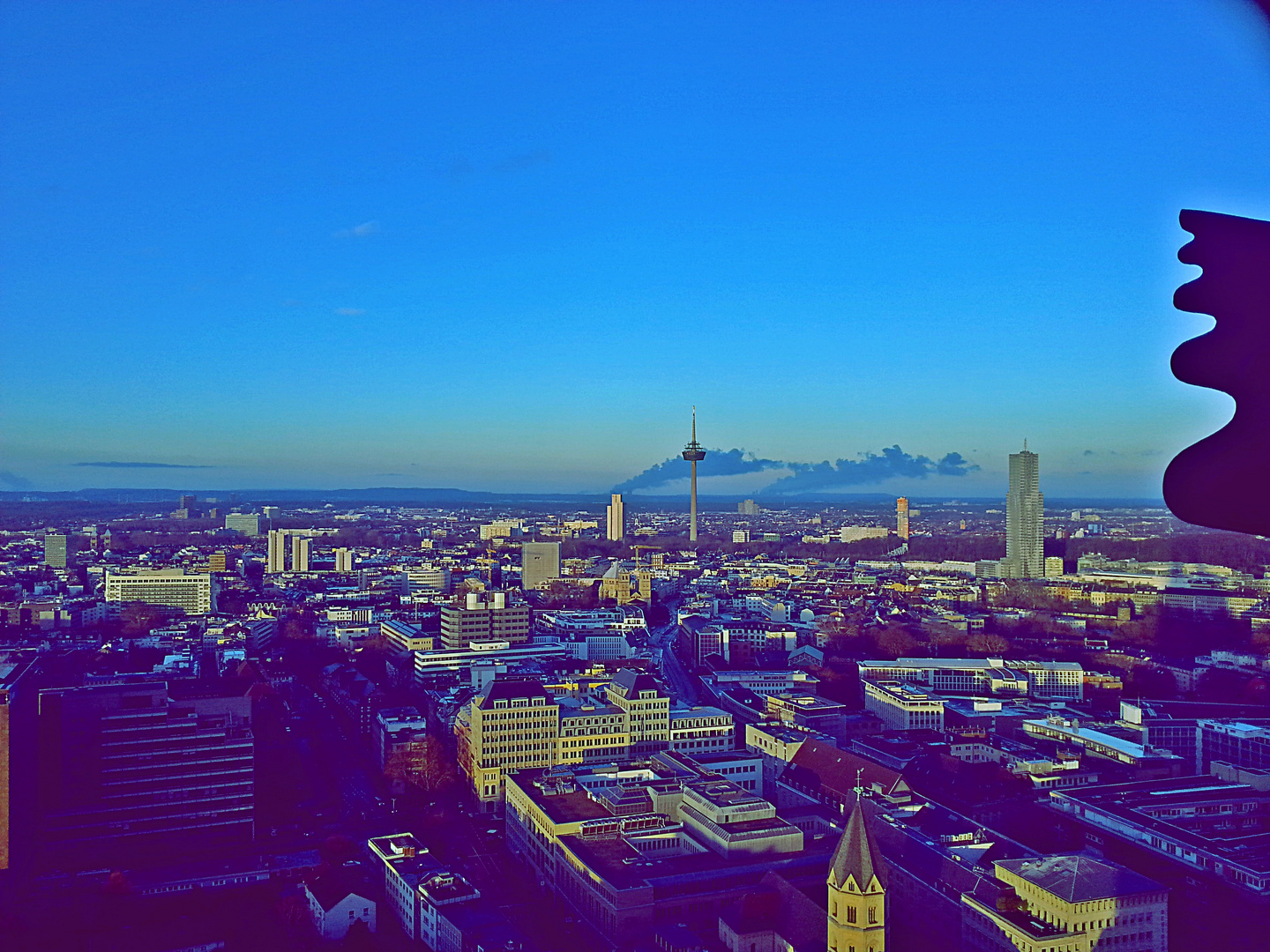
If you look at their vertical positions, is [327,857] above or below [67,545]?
below

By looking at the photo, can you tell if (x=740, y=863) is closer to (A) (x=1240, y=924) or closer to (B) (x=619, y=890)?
(B) (x=619, y=890)

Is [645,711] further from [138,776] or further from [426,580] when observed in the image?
[426,580]

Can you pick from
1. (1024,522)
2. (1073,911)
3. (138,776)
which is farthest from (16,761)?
(1024,522)

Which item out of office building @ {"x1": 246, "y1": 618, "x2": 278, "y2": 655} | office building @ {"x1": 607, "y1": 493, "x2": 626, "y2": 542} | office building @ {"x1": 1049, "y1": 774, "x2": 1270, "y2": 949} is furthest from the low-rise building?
office building @ {"x1": 607, "y1": 493, "x2": 626, "y2": 542}

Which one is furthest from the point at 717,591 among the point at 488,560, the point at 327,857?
the point at 327,857

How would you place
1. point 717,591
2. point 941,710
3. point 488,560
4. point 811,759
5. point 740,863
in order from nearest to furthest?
1. point 740,863
2. point 811,759
3. point 941,710
4. point 717,591
5. point 488,560

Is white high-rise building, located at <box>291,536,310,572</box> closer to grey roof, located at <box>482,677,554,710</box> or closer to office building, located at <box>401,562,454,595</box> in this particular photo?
office building, located at <box>401,562,454,595</box>
